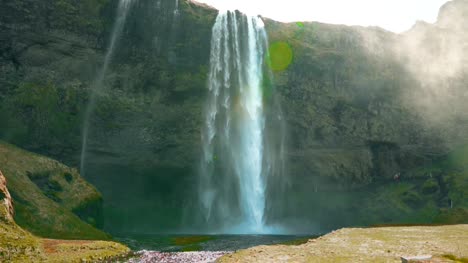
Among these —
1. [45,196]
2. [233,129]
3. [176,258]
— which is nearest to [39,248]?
[176,258]

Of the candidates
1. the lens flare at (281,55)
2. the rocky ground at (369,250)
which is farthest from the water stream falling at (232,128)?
the rocky ground at (369,250)

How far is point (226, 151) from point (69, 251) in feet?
154

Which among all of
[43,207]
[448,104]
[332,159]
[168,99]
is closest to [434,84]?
[448,104]

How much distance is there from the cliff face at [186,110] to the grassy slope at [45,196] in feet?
41.6

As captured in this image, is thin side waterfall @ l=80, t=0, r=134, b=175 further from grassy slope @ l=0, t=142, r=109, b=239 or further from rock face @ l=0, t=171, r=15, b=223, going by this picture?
rock face @ l=0, t=171, r=15, b=223

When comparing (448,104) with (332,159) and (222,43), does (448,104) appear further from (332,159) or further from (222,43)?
(222,43)

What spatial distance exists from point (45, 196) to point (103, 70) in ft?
95.9

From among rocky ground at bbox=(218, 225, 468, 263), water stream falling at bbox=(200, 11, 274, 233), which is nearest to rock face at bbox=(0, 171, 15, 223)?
rocky ground at bbox=(218, 225, 468, 263)

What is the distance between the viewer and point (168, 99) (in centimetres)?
7925

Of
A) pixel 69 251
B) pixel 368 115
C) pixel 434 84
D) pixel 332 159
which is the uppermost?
pixel 434 84

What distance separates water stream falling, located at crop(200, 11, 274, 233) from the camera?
3169 inches

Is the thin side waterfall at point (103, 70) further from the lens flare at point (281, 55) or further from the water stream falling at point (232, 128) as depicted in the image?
the lens flare at point (281, 55)

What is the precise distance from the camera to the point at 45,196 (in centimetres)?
5481

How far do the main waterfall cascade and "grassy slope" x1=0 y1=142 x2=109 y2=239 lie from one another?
84.1ft
